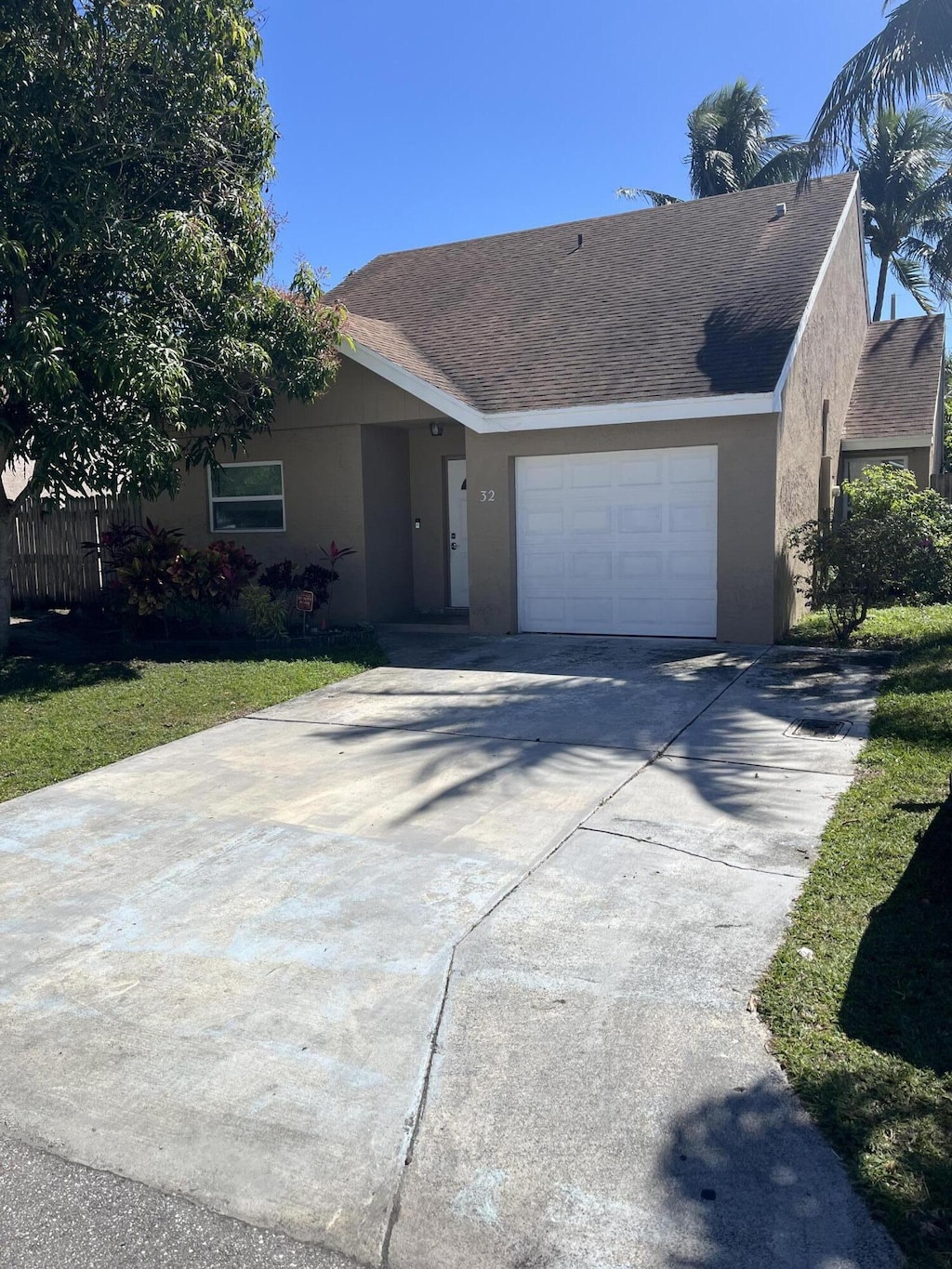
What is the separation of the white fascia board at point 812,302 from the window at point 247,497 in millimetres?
6806

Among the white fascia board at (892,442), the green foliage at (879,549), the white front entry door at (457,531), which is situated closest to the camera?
the green foliage at (879,549)

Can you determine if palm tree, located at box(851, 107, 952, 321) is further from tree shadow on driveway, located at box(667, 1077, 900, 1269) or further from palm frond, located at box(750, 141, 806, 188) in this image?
tree shadow on driveway, located at box(667, 1077, 900, 1269)

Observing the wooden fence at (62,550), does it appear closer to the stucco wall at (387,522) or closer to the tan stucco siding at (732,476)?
the stucco wall at (387,522)

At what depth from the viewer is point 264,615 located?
12.7 m

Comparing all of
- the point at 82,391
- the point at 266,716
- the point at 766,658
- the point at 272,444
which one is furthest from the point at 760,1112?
the point at 272,444

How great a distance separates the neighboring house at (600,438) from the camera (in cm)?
1203

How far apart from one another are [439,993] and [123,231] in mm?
8234

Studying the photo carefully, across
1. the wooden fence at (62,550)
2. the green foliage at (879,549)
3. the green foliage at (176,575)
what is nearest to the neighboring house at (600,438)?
the green foliage at (879,549)

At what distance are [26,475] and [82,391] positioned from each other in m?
8.79

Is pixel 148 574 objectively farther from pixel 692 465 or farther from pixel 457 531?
pixel 692 465

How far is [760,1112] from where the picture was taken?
3330 mm

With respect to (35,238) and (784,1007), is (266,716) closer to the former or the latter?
(35,238)

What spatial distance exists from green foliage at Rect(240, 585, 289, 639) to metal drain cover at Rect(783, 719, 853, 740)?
6729 millimetres

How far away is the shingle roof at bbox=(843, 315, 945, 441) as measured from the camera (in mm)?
16781
